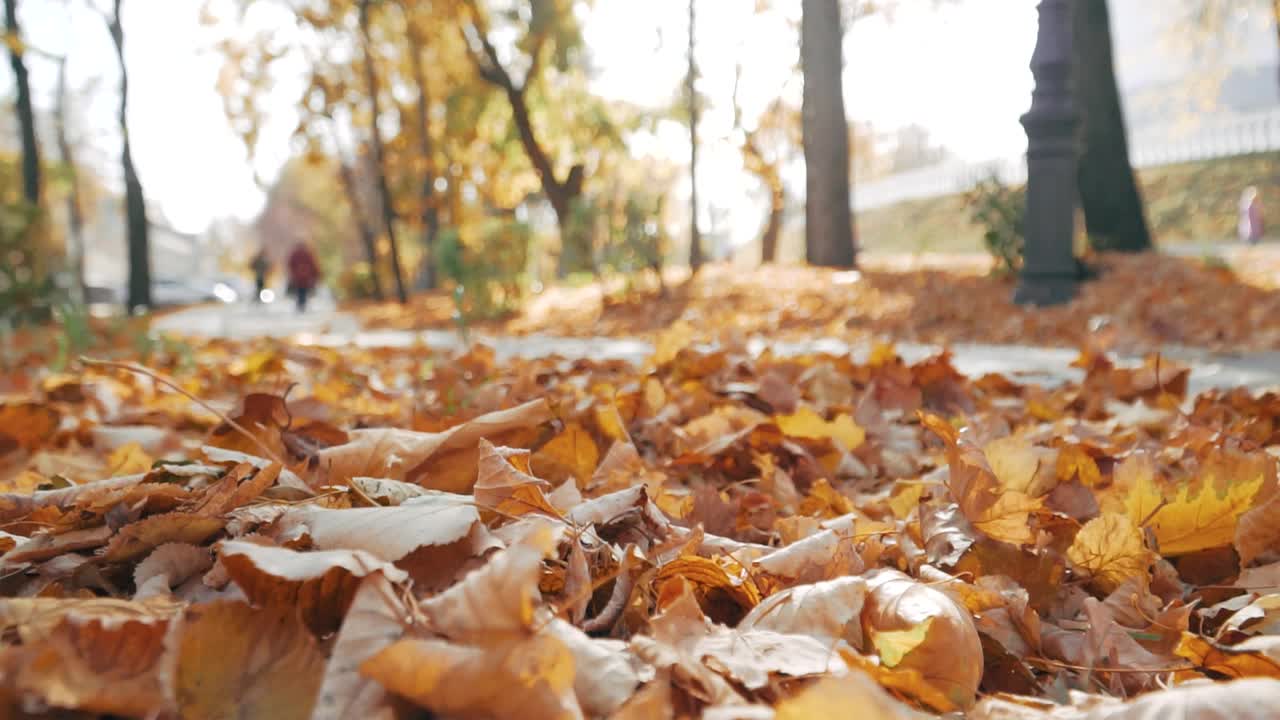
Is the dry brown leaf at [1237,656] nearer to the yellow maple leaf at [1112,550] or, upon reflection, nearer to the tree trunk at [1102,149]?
the yellow maple leaf at [1112,550]

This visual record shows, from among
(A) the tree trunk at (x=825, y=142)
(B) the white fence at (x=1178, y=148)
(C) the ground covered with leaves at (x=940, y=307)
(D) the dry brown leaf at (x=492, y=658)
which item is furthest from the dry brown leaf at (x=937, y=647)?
(B) the white fence at (x=1178, y=148)

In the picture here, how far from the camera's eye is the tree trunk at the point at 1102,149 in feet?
32.1

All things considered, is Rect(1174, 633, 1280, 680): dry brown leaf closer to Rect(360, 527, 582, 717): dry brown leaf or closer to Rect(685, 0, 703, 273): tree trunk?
Rect(360, 527, 582, 717): dry brown leaf

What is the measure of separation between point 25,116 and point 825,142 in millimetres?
10769

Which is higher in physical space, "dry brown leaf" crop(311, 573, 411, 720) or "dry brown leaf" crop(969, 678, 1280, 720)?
"dry brown leaf" crop(311, 573, 411, 720)

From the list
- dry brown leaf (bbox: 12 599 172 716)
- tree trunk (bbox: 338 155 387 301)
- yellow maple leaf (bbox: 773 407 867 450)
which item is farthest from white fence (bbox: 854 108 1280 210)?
dry brown leaf (bbox: 12 599 172 716)

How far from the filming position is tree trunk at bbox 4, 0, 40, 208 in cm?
1277

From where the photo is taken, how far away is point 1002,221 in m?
8.37

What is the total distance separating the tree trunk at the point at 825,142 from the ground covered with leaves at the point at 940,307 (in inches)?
18.0

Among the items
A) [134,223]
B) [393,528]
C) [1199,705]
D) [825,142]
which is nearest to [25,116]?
[134,223]

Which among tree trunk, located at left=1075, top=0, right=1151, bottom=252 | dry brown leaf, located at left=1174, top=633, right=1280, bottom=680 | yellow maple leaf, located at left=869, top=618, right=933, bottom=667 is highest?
tree trunk, located at left=1075, top=0, right=1151, bottom=252

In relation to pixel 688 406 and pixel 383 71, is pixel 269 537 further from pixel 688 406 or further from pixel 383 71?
pixel 383 71

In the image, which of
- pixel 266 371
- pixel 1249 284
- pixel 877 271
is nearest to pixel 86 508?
pixel 266 371

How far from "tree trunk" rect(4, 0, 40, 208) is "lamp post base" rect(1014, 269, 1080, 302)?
12149mm
